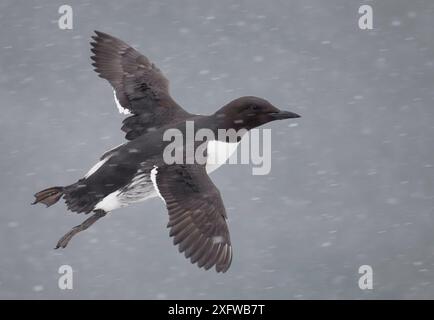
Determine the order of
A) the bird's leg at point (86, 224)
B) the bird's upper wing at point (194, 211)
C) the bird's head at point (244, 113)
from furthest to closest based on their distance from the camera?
the bird's head at point (244, 113), the bird's leg at point (86, 224), the bird's upper wing at point (194, 211)

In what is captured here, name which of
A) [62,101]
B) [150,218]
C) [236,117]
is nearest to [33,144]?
[62,101]

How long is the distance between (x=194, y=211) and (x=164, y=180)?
0.91 ft

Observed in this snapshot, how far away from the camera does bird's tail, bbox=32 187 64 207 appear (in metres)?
6.55

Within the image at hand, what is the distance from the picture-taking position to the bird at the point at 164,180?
607 centimetres

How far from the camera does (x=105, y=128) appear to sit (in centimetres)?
1076

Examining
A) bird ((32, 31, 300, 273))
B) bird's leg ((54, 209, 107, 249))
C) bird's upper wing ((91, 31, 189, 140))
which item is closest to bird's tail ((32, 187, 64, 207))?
bird ((32, 31, 300, 273))

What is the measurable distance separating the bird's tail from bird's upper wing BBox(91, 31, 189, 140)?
2.09 feet

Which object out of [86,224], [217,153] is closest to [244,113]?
[217,153]

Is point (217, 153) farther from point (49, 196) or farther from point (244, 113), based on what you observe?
point (49, 196)

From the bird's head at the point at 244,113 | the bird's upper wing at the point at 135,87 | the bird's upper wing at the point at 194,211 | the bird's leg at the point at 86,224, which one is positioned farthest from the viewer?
the bird's upper wing at the point at 135,87

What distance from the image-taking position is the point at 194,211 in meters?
6.14

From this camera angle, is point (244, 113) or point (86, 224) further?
point (244, 113)

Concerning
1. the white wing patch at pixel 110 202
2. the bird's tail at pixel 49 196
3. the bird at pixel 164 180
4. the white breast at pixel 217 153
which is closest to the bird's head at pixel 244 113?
the bird at pixel 164 180

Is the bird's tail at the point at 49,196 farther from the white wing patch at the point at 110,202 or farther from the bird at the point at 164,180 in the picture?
the white wing patch at the point at 110,202
